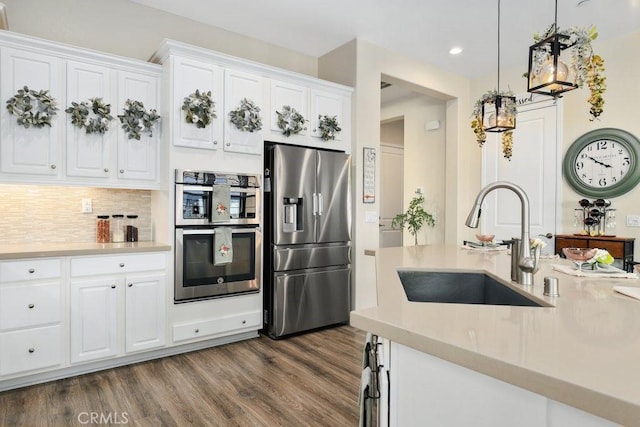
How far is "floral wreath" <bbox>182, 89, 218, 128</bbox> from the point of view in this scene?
10.4ft

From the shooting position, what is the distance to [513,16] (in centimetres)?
373

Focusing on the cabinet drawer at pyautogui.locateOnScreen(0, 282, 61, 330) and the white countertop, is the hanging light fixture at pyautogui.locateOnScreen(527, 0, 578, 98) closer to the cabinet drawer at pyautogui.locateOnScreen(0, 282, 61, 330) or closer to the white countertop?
the white countertop

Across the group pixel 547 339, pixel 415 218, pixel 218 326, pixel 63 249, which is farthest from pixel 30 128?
pixel 415 218

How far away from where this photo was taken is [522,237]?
5.17 ft

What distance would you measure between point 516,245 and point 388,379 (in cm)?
95

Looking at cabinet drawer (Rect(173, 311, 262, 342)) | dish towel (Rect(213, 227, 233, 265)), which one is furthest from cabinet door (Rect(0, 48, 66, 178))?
cabinet drawer (Rect(173, 311, 262, 342))

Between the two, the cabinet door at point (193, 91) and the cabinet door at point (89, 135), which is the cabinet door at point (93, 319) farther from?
the cabinet door at point (193, 91)

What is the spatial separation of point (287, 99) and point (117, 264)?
212 centimetres

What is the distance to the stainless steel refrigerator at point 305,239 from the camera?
3.58 meters

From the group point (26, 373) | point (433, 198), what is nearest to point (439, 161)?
point (433, 198)

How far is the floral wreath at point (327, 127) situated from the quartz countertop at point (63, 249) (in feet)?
6.23

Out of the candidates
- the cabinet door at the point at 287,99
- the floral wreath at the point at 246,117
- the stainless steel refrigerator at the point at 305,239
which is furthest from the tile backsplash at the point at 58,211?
the cabinet door at the point at 287,99

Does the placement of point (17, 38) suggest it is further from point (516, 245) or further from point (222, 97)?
point (516, 245)

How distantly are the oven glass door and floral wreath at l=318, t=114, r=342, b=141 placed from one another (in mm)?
1259
